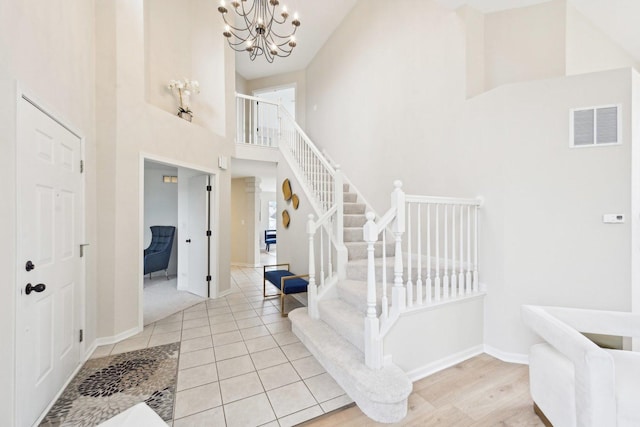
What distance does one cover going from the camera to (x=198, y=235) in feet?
15.3

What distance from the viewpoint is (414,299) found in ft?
8.12

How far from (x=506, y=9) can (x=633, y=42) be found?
2426 mm

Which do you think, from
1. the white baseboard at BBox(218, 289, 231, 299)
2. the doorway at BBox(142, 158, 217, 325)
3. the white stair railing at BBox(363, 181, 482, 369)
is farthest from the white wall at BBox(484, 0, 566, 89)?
the white baseboard at BBox(218, 289, 231, 299)

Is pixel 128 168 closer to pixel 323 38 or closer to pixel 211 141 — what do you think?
pixel 211 141

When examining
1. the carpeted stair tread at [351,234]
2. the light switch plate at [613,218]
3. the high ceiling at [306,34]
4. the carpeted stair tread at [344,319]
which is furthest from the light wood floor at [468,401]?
the high ceiling at [306,34]

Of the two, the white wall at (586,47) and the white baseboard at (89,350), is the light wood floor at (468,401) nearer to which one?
the white baseboard at (89,350)

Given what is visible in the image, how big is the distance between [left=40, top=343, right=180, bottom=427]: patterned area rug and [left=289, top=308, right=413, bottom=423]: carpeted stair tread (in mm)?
1228

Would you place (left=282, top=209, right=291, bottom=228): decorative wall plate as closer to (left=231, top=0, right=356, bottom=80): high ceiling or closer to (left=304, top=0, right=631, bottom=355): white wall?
(left=304, top=0, right=631, bottom=355): white wall

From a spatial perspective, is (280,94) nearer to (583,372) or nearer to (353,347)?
(353,347)

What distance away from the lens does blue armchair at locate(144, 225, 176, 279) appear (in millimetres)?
5387

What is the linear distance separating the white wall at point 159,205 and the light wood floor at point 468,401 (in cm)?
558

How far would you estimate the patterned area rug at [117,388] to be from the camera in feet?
6.14

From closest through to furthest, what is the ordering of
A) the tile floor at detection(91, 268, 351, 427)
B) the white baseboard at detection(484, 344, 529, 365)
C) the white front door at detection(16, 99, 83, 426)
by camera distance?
the white front door at detection(16, 99, 83, 426) < the tile floor at detection(91, 268, 351, 427) < the white baseboard at detection(484, 344, 529, 365)

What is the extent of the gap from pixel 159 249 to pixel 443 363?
233 inches
